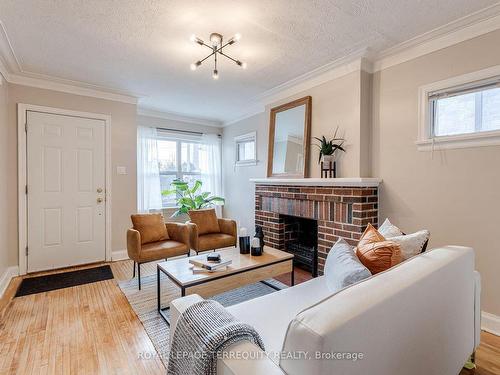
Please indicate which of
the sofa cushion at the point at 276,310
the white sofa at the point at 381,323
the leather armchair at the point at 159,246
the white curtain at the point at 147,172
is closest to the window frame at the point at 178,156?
the white curtain at the point at 147,172

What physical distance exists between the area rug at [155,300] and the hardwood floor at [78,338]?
54mm

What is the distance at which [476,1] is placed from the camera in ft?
6.12

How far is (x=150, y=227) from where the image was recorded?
3139mm

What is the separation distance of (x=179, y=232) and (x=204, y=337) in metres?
2.39

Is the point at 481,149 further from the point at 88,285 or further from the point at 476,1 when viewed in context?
the point at 88,285

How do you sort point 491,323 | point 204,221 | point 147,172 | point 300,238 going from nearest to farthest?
point 491,323 → point 204,221 → point 300,238 → point 147,172

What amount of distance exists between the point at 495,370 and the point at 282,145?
282cm

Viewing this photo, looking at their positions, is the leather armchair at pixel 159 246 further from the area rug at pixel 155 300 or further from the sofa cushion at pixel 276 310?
the sofa cushion at pixel 276 310

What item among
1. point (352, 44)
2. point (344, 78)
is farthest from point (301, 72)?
point (352, 44)

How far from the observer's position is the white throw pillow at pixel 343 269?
134 centimetres

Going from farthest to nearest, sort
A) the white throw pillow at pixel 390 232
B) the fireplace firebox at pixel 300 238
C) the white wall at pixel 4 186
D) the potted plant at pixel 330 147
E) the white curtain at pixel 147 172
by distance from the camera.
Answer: the white curtain at pixel 147 172, the fireplace firebox at pixel 300 238, the potted plant at pixel 330 147, the white wall at pixel 4 186, the white throw pillow at pixel 390 232

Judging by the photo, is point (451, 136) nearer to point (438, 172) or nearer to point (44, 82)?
point (438, 172)

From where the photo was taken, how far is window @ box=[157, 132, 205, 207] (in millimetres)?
Answer: 4801

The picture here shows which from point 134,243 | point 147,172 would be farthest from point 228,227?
point 147,172
